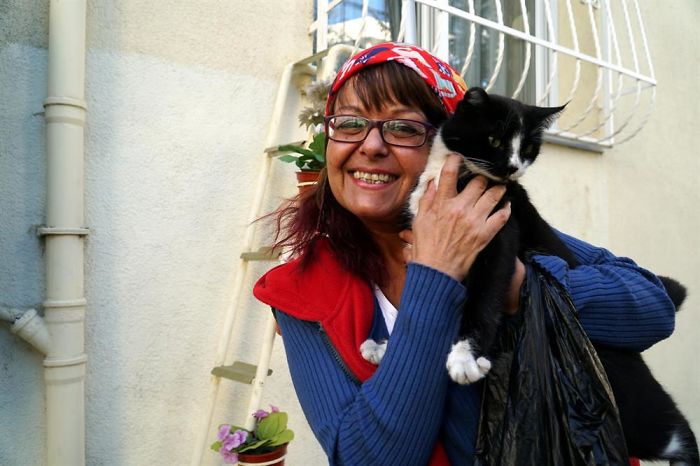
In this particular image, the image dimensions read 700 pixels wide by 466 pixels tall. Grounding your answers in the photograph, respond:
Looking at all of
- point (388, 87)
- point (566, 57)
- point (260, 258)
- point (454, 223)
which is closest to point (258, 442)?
point (260, 258)

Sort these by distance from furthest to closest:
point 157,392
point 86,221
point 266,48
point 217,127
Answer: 1. point 266,48
2. point 217,127
3. point 157,392
4. point 86,221

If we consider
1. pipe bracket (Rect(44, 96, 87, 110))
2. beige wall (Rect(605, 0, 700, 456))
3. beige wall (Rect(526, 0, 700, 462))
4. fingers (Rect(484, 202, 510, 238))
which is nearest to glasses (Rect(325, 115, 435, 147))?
fingers (Rect(484, 202, 510, 238))

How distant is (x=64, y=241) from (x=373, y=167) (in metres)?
1.22

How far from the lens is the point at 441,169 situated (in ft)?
4.17

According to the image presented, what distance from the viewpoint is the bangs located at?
1263mm

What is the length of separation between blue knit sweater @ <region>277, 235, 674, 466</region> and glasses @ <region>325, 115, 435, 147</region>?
14.1 inches

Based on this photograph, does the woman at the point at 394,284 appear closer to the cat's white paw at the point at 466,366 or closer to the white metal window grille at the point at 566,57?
the cat's white paw at the point at 466,366

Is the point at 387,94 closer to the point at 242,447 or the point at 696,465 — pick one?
the point at 696,465

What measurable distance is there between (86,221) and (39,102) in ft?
1.50

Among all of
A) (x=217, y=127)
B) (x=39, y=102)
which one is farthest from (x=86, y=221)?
(x=217, y=127)

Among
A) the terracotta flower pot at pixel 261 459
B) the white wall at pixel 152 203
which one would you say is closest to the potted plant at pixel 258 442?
the terracotta flower pot at pixel 261 459

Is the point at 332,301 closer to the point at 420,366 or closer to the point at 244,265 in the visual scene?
the point at 420,366

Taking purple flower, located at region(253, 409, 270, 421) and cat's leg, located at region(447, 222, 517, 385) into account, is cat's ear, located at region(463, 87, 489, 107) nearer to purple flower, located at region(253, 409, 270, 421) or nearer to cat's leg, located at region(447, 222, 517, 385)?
cat's leg, located at region(447, 222, 517, 385)

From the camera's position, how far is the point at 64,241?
1865 mm
